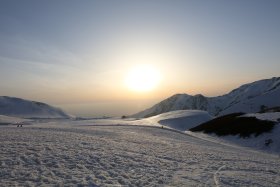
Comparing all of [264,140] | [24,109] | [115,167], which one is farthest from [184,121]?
[24,109]

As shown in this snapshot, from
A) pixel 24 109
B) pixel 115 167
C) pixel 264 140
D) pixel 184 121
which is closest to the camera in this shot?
pixel 115 167

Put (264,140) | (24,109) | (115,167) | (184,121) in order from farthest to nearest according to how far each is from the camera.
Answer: (24,109)
(184,121)
(264,140)
(115,167)

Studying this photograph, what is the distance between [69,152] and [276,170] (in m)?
15.5

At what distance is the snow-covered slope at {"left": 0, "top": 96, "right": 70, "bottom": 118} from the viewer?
155 meters

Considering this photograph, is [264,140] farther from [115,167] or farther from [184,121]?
[184,121]

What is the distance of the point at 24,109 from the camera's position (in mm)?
163625

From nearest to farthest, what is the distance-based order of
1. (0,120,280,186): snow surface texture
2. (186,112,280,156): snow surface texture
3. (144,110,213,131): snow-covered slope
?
(0,120,280,186): snow surface texture, (186,112,280,156): snow surface texture, (144,110,213,131): snow-covered slope

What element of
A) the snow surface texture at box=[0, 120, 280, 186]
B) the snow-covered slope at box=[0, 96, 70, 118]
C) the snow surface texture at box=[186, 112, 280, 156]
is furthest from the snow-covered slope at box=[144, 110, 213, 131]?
the snow-covered slope at box=[0, 96, 70, 118]

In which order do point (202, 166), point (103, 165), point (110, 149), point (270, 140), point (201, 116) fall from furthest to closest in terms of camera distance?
point (201, 116) → point (270, 140) → point (110, 149) → point (202, 166) → point (103, 165)

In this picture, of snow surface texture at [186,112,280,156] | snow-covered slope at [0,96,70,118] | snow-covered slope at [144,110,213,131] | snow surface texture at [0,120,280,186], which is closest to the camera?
snow surface texture at [0,120,280,186]

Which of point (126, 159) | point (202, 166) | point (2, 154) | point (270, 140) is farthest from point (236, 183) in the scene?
point (270, 140)

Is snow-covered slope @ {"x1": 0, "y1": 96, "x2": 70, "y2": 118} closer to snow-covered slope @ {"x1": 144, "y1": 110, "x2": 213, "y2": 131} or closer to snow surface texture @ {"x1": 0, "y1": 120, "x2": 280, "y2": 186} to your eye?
snow-covered slope @ {"x1": 144, "y1": 110, "x2": 213, "y2": 131}

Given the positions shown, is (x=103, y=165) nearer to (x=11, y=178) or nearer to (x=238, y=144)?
(x=11, y=178)

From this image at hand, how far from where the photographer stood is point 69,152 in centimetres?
2180
